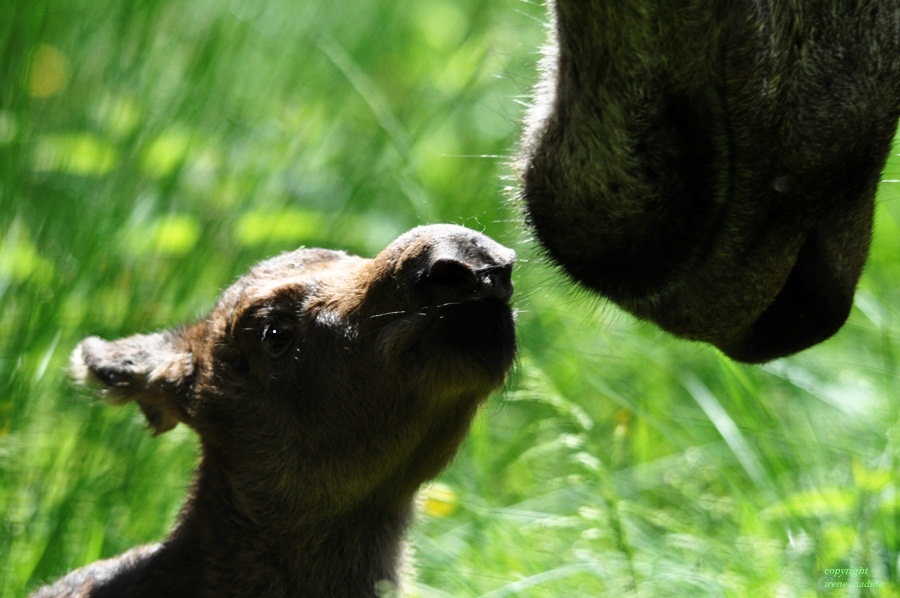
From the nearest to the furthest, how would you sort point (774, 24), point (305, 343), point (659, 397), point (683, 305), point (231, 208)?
point (774, 24)
point (683, 305)
point (305, 343)
point (659, 397)
point (231, 208)

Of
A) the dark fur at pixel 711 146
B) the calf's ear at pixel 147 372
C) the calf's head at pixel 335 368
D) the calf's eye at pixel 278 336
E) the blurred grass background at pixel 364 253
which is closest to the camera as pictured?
the dark fur at pixel 711 146

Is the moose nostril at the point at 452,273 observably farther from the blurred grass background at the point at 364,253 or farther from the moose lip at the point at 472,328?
the blurred grass background at the point at 364,253

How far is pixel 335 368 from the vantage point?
2977 millimetres

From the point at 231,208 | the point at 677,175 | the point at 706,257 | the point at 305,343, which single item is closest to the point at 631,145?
the point at 677,175

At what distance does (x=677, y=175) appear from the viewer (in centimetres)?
213

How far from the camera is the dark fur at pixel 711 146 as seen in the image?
6.86 feet

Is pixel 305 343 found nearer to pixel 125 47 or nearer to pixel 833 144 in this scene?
pixel 833 144

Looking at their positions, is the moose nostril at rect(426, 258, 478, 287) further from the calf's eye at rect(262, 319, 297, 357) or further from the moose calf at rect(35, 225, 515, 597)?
the calf's eye at rect(262, 319, 297, 357)

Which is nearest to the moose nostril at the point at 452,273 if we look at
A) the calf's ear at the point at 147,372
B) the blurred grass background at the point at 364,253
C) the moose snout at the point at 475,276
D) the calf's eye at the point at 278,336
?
the moose snout at the point at 475,276

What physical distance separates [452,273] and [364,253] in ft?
8.90

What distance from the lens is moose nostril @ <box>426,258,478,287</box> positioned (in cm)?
254

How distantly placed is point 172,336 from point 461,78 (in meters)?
3.01

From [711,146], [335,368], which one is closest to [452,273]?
[335,368]

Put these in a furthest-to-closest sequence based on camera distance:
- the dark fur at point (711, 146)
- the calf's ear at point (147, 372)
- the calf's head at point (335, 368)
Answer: the calf's ear at point (147, 372) < the calf's head at point (335, 368) < the dark fur at point (711, 146)
